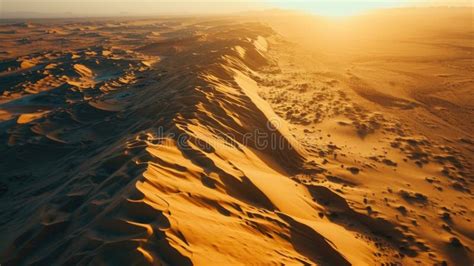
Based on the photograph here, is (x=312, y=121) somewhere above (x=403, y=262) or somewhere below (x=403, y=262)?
above

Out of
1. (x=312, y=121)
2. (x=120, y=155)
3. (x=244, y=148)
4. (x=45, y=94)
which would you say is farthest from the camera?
(x=45, y=94)

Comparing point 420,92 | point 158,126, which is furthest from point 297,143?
point 420,92

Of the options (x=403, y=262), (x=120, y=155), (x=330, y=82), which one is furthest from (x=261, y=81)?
(x=403, y=262)

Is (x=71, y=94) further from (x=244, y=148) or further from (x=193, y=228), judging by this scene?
(x=193, y=228)

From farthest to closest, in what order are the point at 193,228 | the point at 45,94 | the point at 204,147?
the point at 45,94 < the point at 204,147 < the point at 193,228

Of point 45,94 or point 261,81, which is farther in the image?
point 261,81

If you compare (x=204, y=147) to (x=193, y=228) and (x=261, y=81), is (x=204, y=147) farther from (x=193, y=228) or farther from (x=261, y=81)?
(x=261, y=81)
